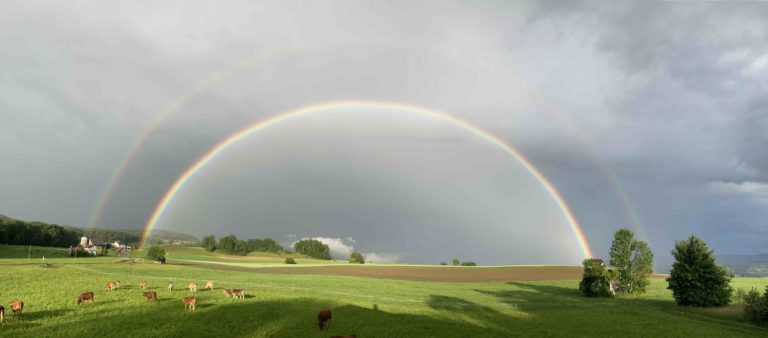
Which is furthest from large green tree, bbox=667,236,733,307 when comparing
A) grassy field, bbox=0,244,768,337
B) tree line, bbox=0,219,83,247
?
tree line, bbox=0,219,83,247

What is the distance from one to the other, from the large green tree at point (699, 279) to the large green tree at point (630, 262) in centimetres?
1356

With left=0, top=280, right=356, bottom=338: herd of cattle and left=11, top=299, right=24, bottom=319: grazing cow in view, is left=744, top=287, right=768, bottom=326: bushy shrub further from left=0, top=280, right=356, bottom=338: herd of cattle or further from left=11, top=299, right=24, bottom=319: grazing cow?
left=11, top=299, right=24, bottom=319: grazing cow

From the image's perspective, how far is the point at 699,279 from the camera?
159 feet

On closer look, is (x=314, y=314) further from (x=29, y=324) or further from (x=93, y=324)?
(x=29, y=324)

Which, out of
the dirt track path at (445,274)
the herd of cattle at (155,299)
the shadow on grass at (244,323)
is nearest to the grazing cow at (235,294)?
the herd of cattle at (155,299)

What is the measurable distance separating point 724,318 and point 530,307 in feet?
62.5

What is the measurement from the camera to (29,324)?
85.3 ft

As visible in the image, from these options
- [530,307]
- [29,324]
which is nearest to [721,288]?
[530,307]

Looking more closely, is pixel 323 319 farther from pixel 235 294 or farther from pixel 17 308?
pixel 17 308

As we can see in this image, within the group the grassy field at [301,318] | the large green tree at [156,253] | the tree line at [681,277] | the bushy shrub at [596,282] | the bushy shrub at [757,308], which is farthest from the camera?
the large green tree at [156,253]

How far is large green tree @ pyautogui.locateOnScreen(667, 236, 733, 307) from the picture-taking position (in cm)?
4750

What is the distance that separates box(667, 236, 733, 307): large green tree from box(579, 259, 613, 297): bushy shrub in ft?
38.6

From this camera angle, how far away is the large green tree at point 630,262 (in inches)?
2520

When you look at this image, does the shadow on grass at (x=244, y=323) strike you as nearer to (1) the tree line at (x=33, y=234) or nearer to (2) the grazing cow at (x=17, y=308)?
(2) the grazing cow at (x=17, y=308)
